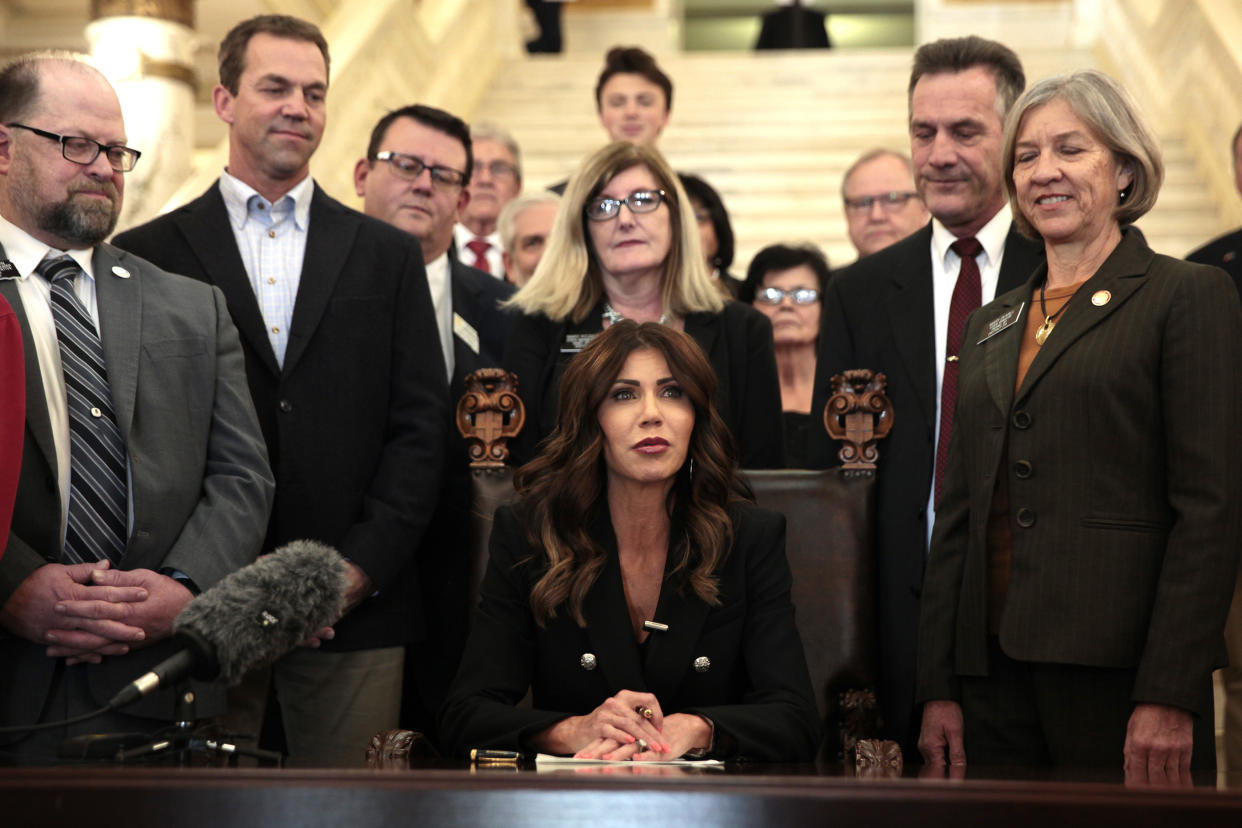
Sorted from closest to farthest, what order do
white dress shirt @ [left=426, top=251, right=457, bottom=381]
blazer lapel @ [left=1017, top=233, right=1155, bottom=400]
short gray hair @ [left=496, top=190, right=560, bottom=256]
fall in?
blazer lapel @ [left=1017, top=233, right=1155, bottom=400] < white dress shirt @ [left=426, top=251, right=457, bottom=381] < short gray hair @ [left=496, top=190, right=560, bottom=256]

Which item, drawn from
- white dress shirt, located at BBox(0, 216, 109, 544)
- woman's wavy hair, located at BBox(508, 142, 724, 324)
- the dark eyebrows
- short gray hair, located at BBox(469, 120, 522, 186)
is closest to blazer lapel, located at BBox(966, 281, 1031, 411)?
the dark eyebrows

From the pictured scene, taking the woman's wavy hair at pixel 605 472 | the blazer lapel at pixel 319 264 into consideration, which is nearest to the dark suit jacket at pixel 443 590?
the blazer lapel at pixel 319 264

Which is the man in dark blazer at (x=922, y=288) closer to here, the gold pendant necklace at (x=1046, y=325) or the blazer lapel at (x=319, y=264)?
the gold pendant necklace at (x=1046, y=325)

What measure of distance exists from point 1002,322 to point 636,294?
1.09 m

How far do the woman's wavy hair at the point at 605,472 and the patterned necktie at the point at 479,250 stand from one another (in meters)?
2.82

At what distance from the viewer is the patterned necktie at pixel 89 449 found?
271cm

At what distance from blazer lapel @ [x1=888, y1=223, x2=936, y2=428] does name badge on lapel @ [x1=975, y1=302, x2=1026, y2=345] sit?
0.35 metres

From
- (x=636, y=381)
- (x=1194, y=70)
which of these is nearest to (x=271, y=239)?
(x=636, y=381)

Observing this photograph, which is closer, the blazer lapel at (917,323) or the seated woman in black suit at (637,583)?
the seated woman in black suit at (637,583)

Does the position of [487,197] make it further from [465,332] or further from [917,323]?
[917,323]

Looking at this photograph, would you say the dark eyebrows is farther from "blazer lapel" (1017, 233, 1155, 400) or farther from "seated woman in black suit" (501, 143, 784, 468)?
"blazer lapel" (1017, 233, 1155, 400)

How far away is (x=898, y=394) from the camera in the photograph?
320 cm

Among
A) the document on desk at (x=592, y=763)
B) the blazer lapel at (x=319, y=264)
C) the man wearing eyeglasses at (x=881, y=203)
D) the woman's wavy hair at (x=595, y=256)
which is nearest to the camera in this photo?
the document on desk at (x=592, y=763)

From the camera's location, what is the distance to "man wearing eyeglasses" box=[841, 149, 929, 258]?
4723 mm
